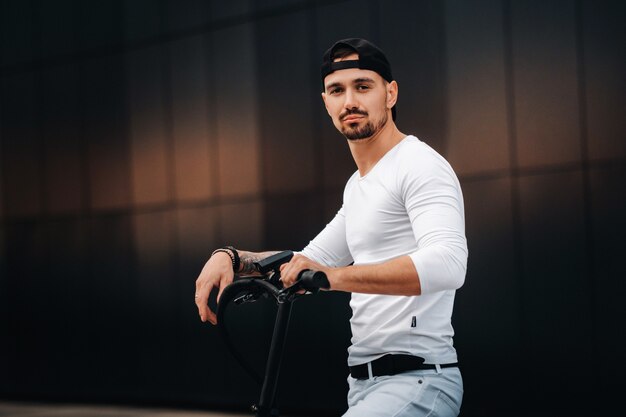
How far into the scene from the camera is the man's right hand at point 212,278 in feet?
9.99

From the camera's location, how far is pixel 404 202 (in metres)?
3.13

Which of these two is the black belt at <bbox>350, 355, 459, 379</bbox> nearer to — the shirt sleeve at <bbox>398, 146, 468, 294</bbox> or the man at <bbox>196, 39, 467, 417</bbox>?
the man at <bbox>196, 39, 467, 417</bbox>

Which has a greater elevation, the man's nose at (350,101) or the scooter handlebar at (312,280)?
the man's nose at (350,101)

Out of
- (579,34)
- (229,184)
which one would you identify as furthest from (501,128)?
(229,184)

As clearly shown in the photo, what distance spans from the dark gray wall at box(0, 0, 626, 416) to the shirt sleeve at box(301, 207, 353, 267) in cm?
520

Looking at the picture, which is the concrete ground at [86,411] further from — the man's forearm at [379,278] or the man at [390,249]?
the man's forearm at [379,278]

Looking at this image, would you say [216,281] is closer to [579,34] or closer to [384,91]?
[384,91]

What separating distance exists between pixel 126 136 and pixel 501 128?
5423 mm

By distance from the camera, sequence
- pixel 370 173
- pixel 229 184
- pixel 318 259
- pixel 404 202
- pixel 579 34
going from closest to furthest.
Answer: pixel 404 202
pixel 370 173
pixel 318 259
pixel 579 34
pixel 229 184

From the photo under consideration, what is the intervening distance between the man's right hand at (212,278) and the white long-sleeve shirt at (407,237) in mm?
477

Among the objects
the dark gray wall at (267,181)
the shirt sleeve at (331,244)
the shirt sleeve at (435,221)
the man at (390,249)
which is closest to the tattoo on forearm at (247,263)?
the man at (390,249)

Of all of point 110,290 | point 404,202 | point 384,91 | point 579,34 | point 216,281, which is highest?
point 579,34

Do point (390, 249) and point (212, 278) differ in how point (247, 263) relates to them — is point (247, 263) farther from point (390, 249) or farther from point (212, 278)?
point (390, 249)

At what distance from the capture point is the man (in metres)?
2.91
